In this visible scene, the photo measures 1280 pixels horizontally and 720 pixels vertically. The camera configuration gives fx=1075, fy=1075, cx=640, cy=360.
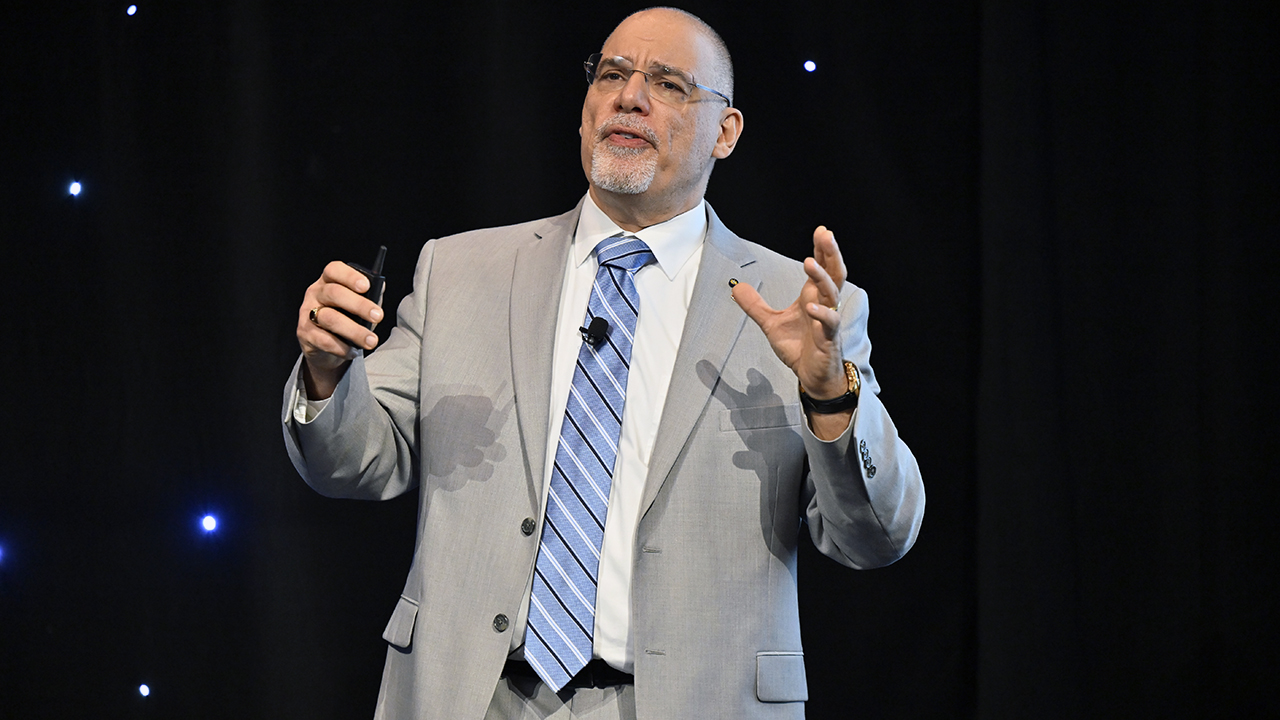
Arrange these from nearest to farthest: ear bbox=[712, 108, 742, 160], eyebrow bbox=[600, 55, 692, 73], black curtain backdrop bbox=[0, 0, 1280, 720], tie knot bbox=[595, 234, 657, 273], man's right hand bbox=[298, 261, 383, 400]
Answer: man's right hand bbox=[298, 261, 383, 400] < tie knot bbox=[595, 234, 657, 273] < eyebrow bbox=[600, 55, 692, 73] < ear bbox=[712, 108, 742, 160] < black curtain backdrop bbox=[0, 0, 1280, 720]

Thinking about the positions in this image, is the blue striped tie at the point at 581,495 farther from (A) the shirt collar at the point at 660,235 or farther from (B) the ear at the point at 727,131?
(B) the ear at the point at 727,131

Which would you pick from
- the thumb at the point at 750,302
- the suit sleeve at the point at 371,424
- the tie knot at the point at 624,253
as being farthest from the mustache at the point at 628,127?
the thumb at the point at 750,302

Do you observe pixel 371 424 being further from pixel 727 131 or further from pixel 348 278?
pixel 727 131

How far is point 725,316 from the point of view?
1.86 metres

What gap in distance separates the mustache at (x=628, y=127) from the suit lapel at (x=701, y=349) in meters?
0.23

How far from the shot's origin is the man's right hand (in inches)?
59.1

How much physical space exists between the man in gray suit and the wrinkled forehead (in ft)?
0.59

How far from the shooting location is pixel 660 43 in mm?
2092

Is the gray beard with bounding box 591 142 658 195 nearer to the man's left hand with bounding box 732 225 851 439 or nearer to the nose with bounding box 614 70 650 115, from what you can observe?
the nose with bounding box 614 70 650 115

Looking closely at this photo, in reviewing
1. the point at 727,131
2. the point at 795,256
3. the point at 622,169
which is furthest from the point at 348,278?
the point at 795,256

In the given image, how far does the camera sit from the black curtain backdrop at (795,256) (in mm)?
2465

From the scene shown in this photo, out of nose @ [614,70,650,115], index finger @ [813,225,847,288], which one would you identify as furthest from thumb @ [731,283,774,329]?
nose @ [614,70,650,115]

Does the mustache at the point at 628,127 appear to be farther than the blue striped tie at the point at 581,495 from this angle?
Yes

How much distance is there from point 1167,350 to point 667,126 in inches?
51.9
